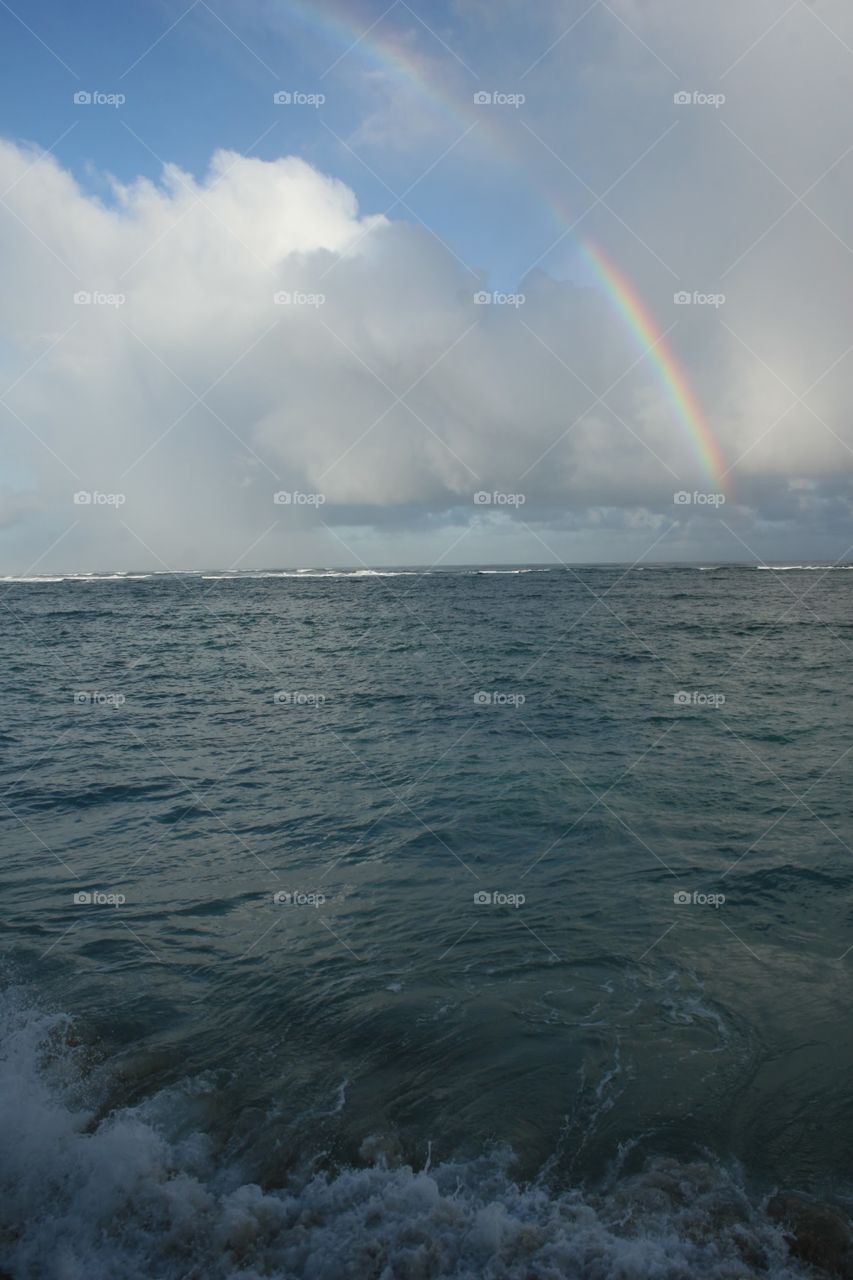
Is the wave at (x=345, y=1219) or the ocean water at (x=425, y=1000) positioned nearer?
the wave at (x=345, y=1219)

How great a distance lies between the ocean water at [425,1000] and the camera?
6.44 metres

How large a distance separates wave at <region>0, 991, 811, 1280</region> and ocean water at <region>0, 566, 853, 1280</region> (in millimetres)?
26

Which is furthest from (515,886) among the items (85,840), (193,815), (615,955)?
(85,840)

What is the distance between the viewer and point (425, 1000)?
394 inches

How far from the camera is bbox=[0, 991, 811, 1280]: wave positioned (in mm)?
6008

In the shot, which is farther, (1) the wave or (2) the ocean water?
(2) the ocean water

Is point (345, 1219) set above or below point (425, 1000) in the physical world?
below

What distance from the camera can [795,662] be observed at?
133ft

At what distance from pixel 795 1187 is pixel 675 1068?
5.92 ft

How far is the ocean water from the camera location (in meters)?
6.44

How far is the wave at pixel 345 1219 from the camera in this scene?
6008 mm

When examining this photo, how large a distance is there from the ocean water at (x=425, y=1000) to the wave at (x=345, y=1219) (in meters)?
0.03

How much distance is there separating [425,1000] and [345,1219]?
361 centimetres

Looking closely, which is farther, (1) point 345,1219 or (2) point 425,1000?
(2) point 425,1000
